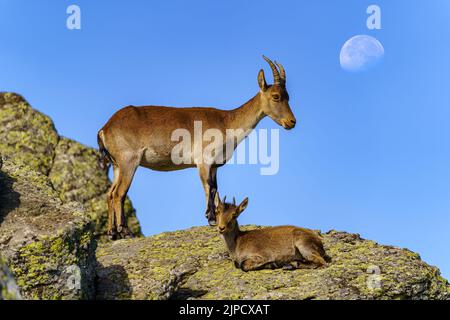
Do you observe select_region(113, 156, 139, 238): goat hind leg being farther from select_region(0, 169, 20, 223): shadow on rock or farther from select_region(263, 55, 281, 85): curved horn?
select_region(0, 169, 20, 223): shadow on rock

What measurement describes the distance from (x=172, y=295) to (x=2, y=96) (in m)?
14.1

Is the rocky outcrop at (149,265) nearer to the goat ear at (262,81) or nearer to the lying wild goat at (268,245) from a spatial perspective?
the lying wild goat at (268,245)

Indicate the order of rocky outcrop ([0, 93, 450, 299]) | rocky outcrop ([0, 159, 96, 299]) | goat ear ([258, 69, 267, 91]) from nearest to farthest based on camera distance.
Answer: rocky outcrop ([0, 159, 96, 299])
rocky outcrop ([0, 93, 450, 299])
goat ear ([258, 69, 267, 91])

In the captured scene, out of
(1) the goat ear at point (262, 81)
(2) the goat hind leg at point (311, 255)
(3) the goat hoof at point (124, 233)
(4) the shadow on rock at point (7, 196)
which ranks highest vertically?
(1) the goat ear at point (262, 81)

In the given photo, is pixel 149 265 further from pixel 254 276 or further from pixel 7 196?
pixel 7 196

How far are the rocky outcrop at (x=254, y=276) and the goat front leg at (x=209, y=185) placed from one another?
280cm

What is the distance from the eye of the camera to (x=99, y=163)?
22.3m

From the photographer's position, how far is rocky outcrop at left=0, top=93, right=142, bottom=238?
21112 millimetres

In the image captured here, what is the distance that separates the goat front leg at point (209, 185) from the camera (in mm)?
16797

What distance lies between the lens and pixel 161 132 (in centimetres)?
1745

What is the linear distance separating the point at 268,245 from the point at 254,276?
3.11ft

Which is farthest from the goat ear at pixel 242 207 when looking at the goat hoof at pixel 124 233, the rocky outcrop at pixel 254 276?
the goat hoof at pixel 124 233

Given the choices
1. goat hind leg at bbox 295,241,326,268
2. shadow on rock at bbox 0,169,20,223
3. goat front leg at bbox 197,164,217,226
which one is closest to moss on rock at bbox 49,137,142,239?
goat front leg at bbox 197,164,217,226
